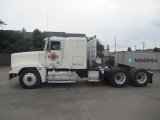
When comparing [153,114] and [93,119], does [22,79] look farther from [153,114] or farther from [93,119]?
[153,114]

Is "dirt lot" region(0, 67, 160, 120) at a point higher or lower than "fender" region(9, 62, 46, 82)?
lower

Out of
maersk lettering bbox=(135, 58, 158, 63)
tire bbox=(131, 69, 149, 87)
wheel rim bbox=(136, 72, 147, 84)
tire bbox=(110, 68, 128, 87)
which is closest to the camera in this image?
tire bbox=(110, 68, 128, 87)

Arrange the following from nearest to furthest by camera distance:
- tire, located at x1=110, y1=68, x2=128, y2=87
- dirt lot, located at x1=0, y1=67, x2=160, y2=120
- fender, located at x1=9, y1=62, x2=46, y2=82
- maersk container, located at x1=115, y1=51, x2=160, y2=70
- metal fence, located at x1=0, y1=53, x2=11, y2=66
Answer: dirt lot, located at x1=0, y1=67, x2=160, y2=120, fender, located at x1=9, y1=62, x2=46, y2=82, tire, located at x1=110, y1=68, x2=128, y2=87, maersk container, located at x1=115, y1=51, x2=160, y2=70, metal fence, located at x1=0, y1=53, x2=11, y2=66

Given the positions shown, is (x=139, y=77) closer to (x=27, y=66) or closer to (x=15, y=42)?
(x=27, y=66)

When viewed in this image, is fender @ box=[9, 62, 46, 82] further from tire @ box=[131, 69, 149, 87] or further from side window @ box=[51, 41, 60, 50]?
tire @ box=[131, 69, 149, 87]

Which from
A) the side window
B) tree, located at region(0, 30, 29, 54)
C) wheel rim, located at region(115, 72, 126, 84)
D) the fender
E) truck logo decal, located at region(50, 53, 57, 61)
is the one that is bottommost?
wheel rim, located at region(115, 72, 126, 84)

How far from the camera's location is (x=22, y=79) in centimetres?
1172

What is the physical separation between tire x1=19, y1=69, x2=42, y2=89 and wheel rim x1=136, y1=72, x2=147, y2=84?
592 centimetres

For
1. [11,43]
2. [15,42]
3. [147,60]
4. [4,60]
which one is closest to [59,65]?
[147,60]

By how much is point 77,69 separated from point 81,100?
368 centimetres

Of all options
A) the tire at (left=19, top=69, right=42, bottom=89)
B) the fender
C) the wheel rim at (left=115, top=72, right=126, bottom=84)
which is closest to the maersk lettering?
the wheel rim at (left=115, top=72, right=126, bottom=84)

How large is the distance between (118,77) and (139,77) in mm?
1408

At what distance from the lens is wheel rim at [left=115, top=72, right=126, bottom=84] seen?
12562 millimetres

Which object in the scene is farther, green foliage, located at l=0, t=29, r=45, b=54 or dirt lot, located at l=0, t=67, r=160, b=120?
green foliage, located at l=0, t=29, r=45, b=54
